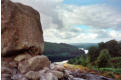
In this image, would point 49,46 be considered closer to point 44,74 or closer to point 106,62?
point 106,62

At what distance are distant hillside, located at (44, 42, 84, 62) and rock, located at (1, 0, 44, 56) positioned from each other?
43.2 meters

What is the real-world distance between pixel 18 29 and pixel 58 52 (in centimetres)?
5417

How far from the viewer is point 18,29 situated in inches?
299

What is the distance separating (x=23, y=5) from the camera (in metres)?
8.41

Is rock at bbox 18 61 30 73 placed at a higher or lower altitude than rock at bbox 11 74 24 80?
higher

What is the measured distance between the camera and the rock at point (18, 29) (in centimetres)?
722

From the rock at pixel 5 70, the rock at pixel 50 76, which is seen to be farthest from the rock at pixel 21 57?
the rock at pixel 50 76

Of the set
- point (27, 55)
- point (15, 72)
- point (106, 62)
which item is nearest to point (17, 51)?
point (27, 55)

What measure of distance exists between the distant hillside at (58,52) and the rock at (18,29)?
43235 mm

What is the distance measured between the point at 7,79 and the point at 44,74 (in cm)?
149

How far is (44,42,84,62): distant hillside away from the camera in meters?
55.9

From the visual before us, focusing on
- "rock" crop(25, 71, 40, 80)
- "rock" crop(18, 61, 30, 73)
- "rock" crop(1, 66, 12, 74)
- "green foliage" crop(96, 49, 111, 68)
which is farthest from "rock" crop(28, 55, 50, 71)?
"green foliage" crop(96, 49, 111, 68)

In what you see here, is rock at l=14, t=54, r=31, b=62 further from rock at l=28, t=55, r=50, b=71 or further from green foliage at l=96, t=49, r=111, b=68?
green foliage at l=96, t=49, r=111, b=68

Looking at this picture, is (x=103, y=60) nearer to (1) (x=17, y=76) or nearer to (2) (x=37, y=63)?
(2) (x=37, y=63)
